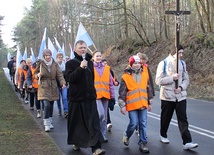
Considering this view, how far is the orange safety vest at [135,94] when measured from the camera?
6.45 meters

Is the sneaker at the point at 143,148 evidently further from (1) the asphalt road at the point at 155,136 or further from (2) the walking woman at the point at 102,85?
(2) the walking woman at the point at 102,85

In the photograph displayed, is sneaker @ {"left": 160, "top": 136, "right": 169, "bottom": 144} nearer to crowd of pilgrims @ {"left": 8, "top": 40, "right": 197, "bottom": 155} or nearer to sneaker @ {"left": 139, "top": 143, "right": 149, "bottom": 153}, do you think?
crowd of pilgrims @ {"left": 8, "top": 40, "right": 197, "bottom": 155}

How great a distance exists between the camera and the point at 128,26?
3956 centimetres

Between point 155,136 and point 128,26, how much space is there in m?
32.6


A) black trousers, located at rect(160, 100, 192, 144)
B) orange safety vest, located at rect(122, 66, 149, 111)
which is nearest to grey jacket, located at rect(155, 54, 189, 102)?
black trousers, located at rect(160, 100, 192, 144)

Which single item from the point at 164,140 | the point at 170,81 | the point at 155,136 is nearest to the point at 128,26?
the point at 155,136

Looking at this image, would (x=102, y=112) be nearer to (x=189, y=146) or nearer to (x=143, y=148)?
(x=143, y=148)

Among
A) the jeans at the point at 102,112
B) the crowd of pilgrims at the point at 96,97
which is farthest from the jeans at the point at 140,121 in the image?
the jeans at the point at 102,112

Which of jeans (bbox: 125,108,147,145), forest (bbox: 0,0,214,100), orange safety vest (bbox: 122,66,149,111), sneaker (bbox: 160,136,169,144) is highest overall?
forest (bbox: 0,0,214,100)

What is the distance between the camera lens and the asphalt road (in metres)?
6.54

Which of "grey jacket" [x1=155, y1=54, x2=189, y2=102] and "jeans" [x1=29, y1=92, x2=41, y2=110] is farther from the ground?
"grey jacket" [x1=155, y1=54, x2=189, y2=102]

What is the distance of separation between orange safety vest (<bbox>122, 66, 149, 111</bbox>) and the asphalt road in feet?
2.87

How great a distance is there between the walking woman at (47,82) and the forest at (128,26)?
10.1ft

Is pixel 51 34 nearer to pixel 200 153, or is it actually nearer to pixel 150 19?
pixel 150 19
